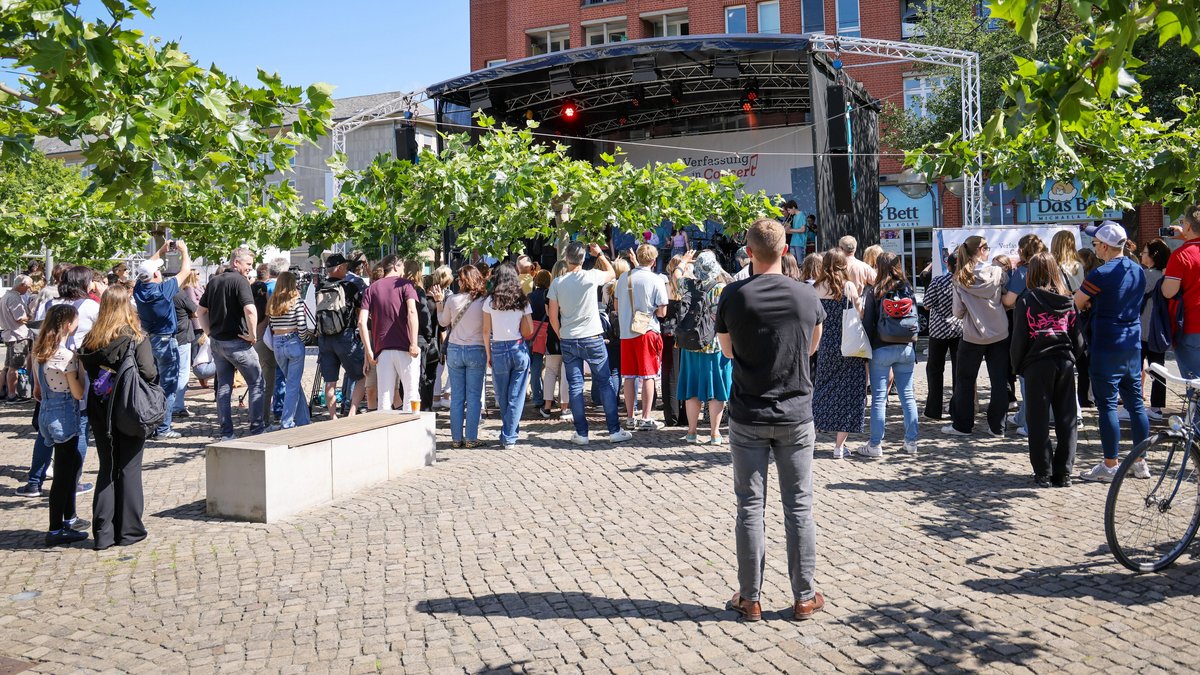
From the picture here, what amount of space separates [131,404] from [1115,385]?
6332mm

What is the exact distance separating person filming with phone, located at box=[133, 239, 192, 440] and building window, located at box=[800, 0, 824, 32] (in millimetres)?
29660

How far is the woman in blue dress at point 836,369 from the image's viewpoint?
7668 mm

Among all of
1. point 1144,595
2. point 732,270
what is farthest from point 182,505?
point 732,270

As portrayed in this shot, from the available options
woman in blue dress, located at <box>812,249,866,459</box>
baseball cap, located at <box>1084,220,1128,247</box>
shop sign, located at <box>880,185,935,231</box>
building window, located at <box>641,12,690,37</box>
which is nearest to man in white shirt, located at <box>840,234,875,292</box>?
woman in blue dress, located at <box>812,249,866,459</box>

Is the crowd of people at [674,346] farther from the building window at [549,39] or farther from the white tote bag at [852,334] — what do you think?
→ the building window at [549,39]

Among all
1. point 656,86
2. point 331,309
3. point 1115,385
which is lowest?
point 1115,385

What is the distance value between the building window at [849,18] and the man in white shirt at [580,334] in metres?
29.1

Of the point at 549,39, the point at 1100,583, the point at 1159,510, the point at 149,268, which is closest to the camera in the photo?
the point at 1100,583

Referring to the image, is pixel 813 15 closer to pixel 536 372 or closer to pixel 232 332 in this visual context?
pixel 536 372

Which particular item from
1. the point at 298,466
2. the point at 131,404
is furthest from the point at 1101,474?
the point at 131,404

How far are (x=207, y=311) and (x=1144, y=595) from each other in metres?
8.00

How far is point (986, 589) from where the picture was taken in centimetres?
477

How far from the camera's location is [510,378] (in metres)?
8.91

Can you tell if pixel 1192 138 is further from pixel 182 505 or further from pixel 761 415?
pixel 182 505
